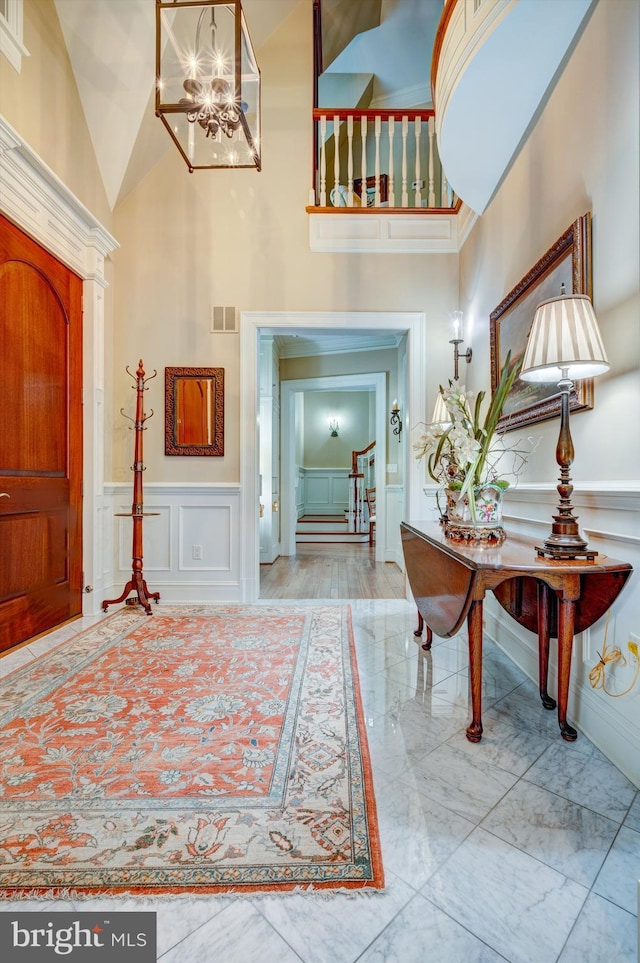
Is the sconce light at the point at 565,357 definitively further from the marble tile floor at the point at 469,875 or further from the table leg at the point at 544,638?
the marble tile floor at the point at 469,875

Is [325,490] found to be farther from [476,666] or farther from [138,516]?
[476,666]

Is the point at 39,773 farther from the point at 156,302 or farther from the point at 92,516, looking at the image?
the point at 156,302

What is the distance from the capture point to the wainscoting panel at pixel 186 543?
3.31 m

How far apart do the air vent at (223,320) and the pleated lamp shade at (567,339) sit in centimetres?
245

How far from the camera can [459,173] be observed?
Result: 7.97 ft

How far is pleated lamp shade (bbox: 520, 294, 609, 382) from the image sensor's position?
1307 mm

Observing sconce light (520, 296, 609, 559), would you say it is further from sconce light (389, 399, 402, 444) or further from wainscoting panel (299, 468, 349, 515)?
wainscoting panel (299, 468, 349, 515)

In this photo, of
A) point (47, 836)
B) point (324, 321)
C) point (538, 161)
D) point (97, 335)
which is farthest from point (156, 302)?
point (47, 836)

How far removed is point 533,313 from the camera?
199 cm

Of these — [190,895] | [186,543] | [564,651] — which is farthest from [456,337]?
[190,895]

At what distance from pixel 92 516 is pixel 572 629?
292cm

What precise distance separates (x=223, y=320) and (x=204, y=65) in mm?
1492

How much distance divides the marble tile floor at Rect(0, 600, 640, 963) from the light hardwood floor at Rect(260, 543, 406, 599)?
6.45 feet

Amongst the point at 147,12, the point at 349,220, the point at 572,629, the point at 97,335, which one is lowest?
the point at 572,629
